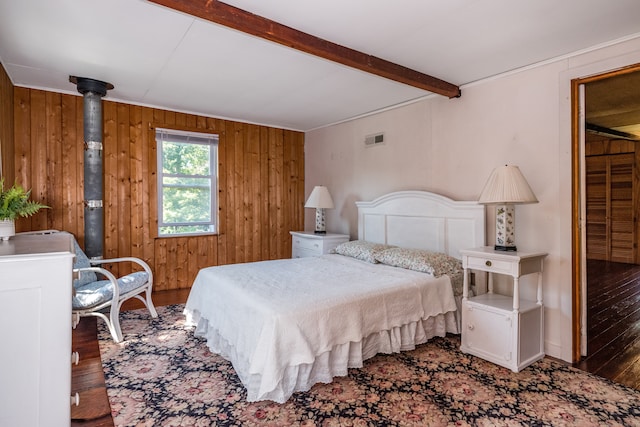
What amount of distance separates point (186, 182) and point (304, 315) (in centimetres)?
335

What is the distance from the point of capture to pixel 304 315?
2.13 m

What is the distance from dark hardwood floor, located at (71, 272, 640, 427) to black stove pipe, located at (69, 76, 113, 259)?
81 cm

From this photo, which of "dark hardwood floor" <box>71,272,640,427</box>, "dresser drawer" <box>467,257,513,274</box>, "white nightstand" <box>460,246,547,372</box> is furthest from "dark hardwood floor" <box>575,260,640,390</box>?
"dresser drawer" <box>467,257,513,274</box>

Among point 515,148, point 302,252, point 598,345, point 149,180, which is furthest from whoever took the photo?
point 302,252

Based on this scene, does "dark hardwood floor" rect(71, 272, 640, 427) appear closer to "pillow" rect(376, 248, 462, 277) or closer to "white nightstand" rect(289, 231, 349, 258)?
"pillow" rect(376, 248, 462, 277)

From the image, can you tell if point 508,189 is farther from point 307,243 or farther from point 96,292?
point 96,292

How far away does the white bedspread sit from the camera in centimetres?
205

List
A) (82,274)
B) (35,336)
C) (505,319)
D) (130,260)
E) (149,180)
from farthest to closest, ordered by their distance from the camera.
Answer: (149,180)
(130,260)
(82,274)
(505,319)
(35,336)

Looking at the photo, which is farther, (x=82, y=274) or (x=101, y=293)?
(x=82, y=274)

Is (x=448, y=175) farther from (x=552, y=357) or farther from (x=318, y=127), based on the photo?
(x=318, y=127)

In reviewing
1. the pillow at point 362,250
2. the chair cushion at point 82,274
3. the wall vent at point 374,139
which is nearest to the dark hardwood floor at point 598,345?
the chair cushion at point 82,274

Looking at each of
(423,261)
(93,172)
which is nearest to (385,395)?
(423,261)

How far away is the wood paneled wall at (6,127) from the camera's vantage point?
302 cm

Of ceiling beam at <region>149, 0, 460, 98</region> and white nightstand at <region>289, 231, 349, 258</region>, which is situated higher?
ceiling beam at <region>149, 0, 460, 98</region>
